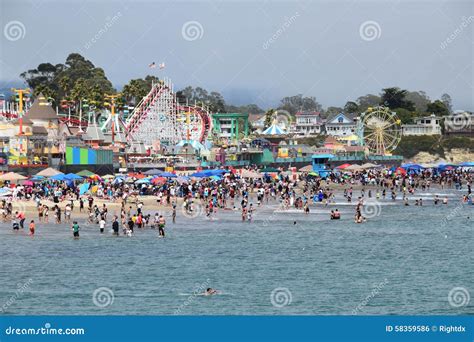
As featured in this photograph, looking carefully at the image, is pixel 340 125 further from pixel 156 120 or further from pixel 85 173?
pixel 85 173

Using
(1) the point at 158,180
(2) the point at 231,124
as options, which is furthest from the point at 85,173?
(2) the point at 231,124

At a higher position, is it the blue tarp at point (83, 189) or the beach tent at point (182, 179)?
the beach tent at point (182, 179)

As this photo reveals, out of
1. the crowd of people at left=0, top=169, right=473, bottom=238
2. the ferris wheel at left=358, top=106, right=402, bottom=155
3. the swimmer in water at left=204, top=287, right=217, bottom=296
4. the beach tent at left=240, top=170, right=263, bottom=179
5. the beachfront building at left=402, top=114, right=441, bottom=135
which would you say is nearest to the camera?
the swimmer in water at left=204, top=287, right=217, bottom=296

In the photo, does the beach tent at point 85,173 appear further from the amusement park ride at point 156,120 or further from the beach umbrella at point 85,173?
the amusement park ride at point 156,120

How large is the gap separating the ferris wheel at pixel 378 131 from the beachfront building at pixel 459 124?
139ft

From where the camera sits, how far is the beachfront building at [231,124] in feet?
547

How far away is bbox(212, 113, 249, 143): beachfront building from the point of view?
166750 mm

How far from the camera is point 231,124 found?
169 metres

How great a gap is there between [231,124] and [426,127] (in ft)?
134

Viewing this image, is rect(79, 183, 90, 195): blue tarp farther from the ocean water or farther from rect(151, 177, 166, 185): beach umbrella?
the ocean water

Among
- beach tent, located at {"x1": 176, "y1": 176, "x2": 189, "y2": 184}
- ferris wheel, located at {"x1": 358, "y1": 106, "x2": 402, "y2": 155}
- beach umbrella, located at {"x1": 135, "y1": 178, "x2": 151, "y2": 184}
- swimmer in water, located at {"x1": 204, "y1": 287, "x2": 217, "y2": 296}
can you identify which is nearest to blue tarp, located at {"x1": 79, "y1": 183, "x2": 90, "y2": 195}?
beach umbrella, located at {"x1": 135, "y1": 178, "x2": 151, "y2": 184}

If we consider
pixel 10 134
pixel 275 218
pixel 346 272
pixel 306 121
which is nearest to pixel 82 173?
pixel 10 134

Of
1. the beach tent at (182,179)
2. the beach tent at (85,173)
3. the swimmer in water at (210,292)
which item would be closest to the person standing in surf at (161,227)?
the swimmer in water at (210,292)

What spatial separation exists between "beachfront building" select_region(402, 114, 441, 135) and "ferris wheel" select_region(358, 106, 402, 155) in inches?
1424
